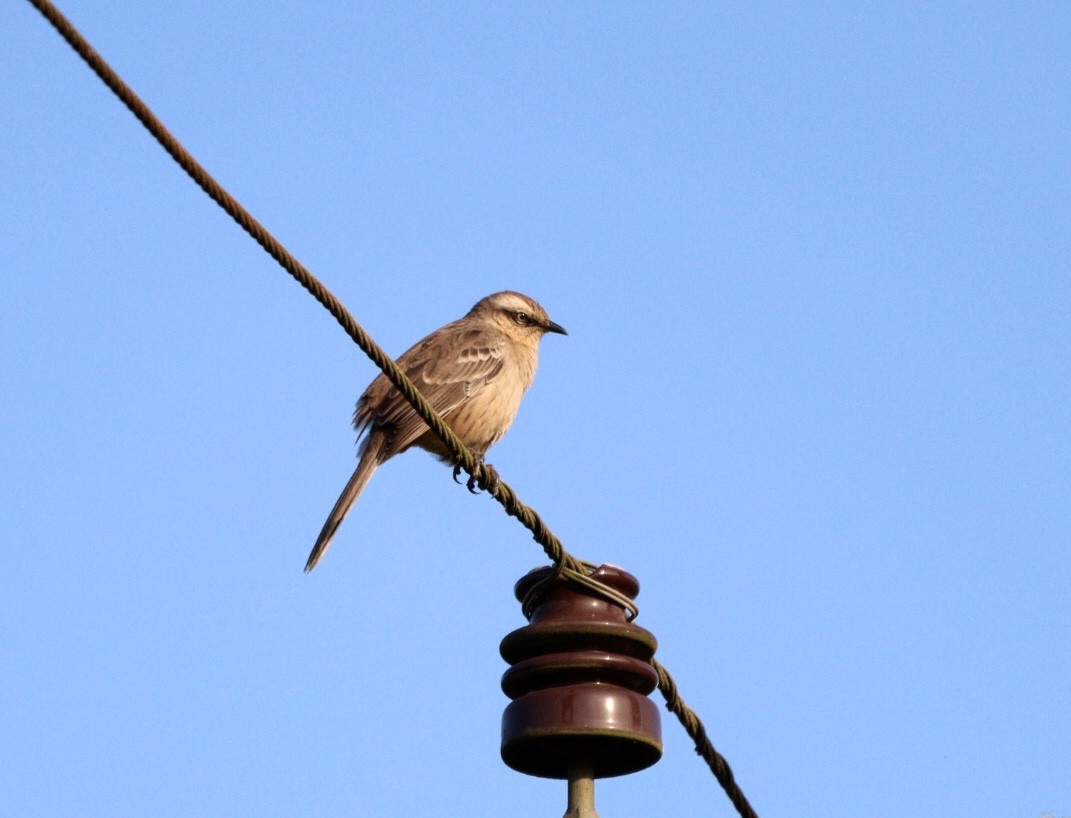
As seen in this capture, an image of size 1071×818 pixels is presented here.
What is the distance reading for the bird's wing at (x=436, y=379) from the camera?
34.8ft

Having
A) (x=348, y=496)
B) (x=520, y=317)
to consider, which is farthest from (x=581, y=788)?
(x=520, y=317)

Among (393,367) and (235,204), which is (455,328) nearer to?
(393,367)

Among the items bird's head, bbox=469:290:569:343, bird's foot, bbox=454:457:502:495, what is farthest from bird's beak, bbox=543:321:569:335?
bird's foot, bbox=454:457:502:495

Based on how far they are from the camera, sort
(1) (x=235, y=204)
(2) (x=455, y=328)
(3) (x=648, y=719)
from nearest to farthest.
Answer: (1) (x=235, y=204)
(3) (x=648, y=719)
(2) (x=455, y=328)

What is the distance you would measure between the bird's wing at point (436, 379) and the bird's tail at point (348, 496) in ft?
0.39

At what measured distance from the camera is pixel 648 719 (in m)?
5.21

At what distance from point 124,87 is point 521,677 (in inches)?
99.8

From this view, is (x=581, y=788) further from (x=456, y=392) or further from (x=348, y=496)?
(x=456, y=392)

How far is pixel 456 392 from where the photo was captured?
11.0m

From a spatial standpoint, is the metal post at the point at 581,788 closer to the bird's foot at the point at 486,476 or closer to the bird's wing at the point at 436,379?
the bird's foot at the point at 486,476

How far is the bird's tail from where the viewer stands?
32.3ft

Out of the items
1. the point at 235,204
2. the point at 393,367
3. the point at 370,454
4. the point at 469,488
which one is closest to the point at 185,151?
the point at 235,204

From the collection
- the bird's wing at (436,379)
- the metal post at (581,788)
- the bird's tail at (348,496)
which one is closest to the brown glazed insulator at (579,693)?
the metal post at (581,788)

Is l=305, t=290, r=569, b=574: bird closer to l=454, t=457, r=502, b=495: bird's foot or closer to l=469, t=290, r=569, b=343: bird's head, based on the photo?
l=469, t=290, r=569, b=343: bird's head
